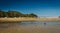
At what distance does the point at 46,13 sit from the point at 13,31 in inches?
64.6

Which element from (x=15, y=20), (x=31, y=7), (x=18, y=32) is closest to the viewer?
(x=18, y=32)

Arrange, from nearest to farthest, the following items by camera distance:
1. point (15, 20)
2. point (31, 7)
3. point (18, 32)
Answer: point (18, 32)
point (31, 7)
point (15, 20)

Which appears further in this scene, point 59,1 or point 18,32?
point 59,1

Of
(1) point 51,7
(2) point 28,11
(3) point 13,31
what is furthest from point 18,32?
(1) point 51,7

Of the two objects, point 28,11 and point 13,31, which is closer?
point 13,31

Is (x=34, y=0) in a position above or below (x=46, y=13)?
above

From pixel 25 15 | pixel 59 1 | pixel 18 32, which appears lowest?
pixel 18 32

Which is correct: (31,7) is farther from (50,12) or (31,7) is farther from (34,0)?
(50,12)

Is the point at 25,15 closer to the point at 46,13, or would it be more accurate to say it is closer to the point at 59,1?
the point at 46,13

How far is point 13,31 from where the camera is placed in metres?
5.03

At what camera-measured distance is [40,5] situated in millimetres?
6141

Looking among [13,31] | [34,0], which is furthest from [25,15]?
[13,31]

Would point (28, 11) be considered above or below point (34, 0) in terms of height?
below

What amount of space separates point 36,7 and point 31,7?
18 centimetres
